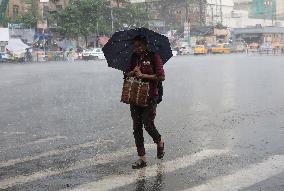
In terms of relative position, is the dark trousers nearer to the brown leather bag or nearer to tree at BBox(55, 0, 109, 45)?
the brown leather bag

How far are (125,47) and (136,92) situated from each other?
28.1 inches

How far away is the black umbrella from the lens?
6832 millimetres

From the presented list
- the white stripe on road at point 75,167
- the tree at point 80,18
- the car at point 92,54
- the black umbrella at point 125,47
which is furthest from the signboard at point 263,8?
the black umbrella at point 125,47

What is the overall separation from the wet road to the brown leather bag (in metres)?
0.84

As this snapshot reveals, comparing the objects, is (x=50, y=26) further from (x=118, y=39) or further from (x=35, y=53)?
(x=118, y=39)

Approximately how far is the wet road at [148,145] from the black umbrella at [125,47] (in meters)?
1.34

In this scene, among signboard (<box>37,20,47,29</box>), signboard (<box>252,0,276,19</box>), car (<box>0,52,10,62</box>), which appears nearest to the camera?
car (<box>0,52,10,62</box>)

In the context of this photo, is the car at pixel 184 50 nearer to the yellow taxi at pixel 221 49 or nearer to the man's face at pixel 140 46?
the yellow taxi at pixel 221 49

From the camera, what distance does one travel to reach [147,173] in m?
6.33

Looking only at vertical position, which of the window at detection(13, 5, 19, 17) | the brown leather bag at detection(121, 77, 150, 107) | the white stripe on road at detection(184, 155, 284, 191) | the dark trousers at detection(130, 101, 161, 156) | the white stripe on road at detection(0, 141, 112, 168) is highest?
the window at detection(13, 5, 19, 17)

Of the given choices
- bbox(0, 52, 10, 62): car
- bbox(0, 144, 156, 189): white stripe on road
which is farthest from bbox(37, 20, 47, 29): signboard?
bbox(0, 144, 156, 189): white stripe on road

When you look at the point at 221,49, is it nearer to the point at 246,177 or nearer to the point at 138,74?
the point at 138,74

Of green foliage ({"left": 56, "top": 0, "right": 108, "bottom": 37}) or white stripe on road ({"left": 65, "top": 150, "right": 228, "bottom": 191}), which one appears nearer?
white stripe on road ({"left": 65, "top": 150, "right": 228, "bottom": 191})

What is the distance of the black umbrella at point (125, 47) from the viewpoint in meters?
6.83
